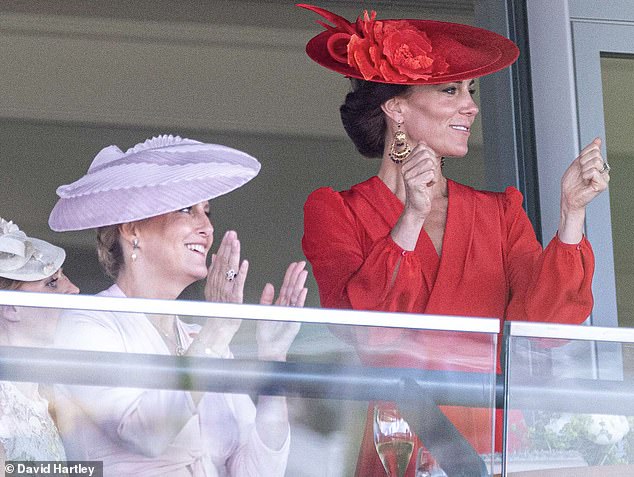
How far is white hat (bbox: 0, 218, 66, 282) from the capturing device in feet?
7.40

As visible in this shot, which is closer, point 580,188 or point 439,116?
point 580,188

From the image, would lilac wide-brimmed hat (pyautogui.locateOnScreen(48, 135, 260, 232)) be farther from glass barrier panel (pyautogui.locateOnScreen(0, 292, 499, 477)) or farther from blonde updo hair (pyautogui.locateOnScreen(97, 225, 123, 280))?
glass barrier panel (pyautogui.locateOnScreen(0, 292, 499, 477))

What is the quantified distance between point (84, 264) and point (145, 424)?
1530mm

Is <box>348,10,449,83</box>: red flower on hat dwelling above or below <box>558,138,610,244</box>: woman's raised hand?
above

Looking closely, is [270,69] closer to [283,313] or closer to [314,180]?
[314,180]

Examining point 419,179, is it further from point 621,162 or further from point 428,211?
point 621,162

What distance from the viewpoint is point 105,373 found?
88cm

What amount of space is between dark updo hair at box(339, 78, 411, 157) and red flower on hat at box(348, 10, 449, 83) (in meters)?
0.04

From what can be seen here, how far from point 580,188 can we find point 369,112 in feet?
1.57

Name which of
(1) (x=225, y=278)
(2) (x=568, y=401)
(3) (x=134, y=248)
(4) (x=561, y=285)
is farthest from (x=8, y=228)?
(2) (x=568, y=401)

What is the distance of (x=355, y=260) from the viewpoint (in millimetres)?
1767

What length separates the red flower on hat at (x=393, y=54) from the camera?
6.43ft

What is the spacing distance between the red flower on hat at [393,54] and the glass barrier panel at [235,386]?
1120mm

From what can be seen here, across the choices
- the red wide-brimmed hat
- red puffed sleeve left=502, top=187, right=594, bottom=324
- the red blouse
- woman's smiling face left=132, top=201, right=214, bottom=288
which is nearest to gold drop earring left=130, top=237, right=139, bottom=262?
woman's smiling face left=132, top=201, right=214, bottom=288
